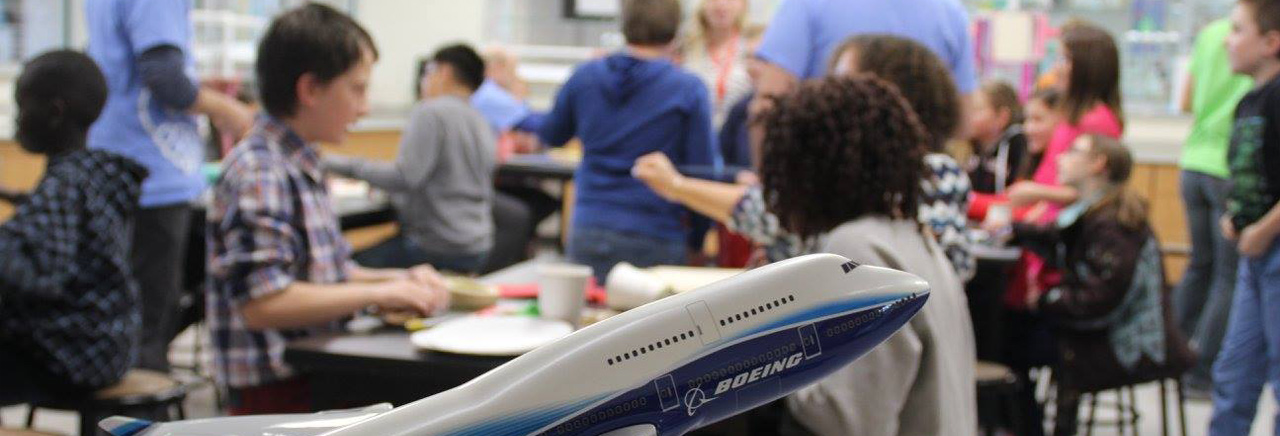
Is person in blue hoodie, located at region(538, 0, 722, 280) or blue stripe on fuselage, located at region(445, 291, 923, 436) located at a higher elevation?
blue stripe on fuselage, located at region(445, 291, 923, 436)

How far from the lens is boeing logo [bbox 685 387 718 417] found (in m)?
0.49

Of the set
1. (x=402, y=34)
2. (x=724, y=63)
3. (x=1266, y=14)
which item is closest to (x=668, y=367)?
(x=1266, y=14)

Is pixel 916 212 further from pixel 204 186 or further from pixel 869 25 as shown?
pixel 204 186

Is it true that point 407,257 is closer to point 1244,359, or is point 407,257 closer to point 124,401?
point 124,401

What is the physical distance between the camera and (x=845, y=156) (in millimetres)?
1558

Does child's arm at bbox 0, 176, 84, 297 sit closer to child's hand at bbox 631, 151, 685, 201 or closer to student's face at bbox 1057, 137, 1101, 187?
child's hand at bbox 631, 151, 685, 201

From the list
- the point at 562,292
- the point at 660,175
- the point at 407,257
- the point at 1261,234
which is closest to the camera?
the point at 562,292

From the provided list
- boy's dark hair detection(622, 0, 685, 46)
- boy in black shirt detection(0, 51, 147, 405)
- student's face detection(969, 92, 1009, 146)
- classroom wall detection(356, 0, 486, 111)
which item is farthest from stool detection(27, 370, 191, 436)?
classroom wall detection(356, 0, 486, 111)

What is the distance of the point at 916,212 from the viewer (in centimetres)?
161

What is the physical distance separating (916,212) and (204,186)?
92.1 inches

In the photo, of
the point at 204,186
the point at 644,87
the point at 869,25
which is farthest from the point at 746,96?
the point at 204,186

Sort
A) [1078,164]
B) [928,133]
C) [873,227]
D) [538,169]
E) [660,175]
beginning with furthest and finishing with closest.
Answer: [538,169]
[1078,164]
[660,175]
[928,133]
[873,227]

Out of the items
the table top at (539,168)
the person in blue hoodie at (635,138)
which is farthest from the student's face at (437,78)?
the table top at (539,168)

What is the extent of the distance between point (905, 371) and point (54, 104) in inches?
68.5
